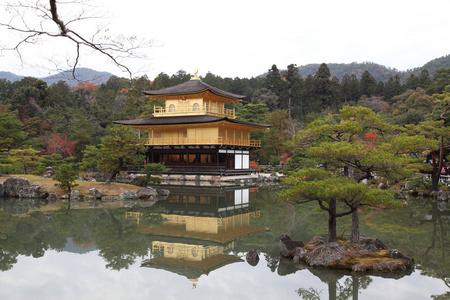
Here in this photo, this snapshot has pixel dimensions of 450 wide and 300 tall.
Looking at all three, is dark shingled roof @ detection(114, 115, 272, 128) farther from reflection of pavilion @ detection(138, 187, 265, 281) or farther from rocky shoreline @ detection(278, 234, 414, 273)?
rocky shoreline @ detection(278, 234, 414, 273)

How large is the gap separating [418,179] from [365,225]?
370 inches

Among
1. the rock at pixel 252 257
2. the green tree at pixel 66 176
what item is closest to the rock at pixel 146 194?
the green tree at pixel 66 176

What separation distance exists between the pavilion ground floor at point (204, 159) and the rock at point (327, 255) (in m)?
19.3

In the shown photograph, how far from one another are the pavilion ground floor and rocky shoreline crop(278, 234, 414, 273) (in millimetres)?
18780

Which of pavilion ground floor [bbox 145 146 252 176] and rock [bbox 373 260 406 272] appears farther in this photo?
pavilion ground floor [bbox 145 146 252 176]

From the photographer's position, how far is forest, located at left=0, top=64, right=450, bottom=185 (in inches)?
956

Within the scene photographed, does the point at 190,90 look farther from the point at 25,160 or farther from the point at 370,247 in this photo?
the point at 370,247

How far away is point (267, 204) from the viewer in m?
16.6

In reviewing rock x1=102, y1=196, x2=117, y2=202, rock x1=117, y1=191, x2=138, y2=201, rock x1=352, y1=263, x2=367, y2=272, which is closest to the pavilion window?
rock x1=117, y1=191, x2=138, y2=201

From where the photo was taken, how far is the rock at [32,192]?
17453 millimetres

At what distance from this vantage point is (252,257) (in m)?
8.18

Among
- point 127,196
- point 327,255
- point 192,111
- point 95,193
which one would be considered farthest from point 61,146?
point 327,255

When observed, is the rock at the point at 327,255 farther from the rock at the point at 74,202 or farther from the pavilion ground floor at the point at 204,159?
the pavilion ground floor at the point at 204,159

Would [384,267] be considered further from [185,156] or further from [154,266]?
[185,156]
